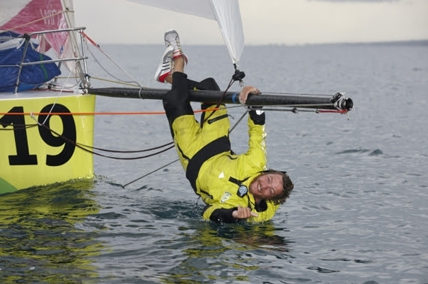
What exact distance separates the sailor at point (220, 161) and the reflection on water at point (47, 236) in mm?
1330

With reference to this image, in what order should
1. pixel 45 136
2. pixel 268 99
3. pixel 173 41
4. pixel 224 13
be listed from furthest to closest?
1. pixel 45 136
2. pixel 173 41
3. pixel 224 13
4. pixel 268 99

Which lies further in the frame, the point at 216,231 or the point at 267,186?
the point at 216,231

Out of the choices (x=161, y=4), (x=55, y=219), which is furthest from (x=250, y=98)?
(x=55, y=219)

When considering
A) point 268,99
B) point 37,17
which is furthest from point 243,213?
point 37,17

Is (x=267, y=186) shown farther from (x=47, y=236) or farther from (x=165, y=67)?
(x=47, y=236)

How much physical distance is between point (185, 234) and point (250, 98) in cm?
166

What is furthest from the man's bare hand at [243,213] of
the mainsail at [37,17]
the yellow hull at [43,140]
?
the mainsail at [37,17]

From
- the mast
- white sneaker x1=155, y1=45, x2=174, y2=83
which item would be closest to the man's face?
the mast

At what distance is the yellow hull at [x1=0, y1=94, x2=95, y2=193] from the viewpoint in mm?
10430

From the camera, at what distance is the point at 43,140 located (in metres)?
10.5

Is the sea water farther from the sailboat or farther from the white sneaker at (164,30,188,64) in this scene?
the white sneaker at (164,30,188,64)

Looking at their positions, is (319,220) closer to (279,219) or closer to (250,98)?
(279,219)

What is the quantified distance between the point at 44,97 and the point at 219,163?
2834 mm

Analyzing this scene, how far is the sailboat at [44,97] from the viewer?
10.4 meters
